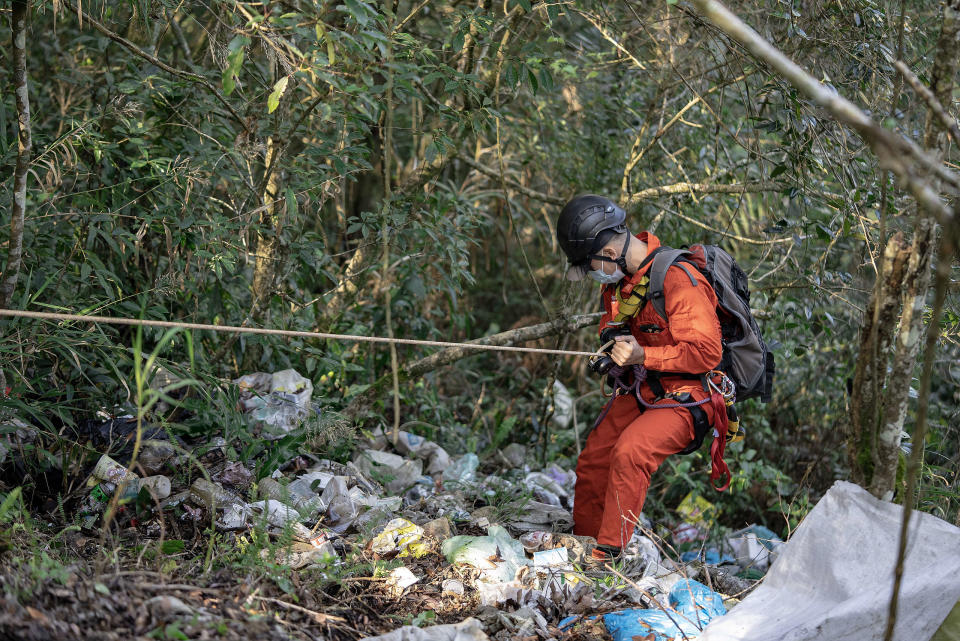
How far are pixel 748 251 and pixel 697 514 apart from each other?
220 centimetres

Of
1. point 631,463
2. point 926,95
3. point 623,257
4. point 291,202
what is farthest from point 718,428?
point 291,202

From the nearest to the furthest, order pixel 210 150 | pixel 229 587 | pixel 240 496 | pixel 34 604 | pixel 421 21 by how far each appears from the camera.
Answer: pixel 34 604, pixel 229 587, pixel 240 496, pixel 210 150, pixel 421 21

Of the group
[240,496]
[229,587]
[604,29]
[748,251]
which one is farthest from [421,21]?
[229,587]

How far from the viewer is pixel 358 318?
15.4 feet

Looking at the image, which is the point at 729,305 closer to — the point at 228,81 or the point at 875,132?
the point at 875,132

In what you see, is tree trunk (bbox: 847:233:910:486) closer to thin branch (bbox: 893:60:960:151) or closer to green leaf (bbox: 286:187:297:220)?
thin branch (bbox: 893:60:960:151)

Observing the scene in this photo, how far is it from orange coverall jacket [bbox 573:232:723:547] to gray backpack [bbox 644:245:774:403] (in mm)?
49

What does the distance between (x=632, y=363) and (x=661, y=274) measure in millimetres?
389

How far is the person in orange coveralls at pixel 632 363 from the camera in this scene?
3207 millimetres

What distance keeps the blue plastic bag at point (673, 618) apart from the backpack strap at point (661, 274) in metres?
1.11

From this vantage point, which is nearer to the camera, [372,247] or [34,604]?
[34,604]

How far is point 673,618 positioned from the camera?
262 cm

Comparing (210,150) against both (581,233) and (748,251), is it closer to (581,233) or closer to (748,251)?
(581,233)

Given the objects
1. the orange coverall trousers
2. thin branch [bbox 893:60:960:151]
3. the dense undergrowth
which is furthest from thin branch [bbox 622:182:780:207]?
thin branch [bbox 893:60:960:151]
